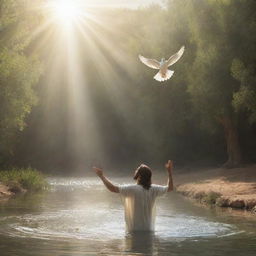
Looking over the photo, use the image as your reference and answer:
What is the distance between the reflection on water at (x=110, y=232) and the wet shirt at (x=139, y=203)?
0.78 ft

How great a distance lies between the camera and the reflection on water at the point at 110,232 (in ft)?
42.5

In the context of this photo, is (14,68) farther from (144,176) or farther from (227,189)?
(144,176)

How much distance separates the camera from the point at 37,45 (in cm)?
5959

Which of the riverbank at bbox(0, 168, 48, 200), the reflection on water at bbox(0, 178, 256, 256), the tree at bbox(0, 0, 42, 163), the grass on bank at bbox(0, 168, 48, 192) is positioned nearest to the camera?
the reflection on water at bbox(0, 178, 256, 256)

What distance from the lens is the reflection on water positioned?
1295 centimetres

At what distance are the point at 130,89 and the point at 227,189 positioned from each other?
95.8 feet

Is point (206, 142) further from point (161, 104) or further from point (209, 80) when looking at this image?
point (209, 80)

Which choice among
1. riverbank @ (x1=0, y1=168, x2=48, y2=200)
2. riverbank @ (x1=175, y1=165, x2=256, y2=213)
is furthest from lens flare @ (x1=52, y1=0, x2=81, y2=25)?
riverbank @ (x1=0, y1=168, x2=48, y2=200)

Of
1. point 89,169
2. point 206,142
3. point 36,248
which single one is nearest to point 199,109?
point 206,142

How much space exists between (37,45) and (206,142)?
1825 centimetres

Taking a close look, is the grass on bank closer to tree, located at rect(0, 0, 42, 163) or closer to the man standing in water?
tree, located at rect(0, 0, 42, 163)

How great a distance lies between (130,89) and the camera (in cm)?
5672

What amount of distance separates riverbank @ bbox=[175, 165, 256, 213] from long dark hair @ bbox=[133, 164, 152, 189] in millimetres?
8608

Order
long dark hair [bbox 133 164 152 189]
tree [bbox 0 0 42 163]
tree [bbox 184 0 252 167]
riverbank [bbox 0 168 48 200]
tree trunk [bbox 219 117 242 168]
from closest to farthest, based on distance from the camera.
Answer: long dark hair [bbox 133 164 152 189] → riverbank [bbox 0 168 48 200] → tree [bbox 0 0 42 163] → tree [bbox 184 0 252 167] → tree trunk [bbox 219 117 242 168]
